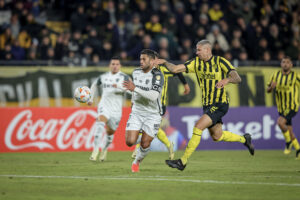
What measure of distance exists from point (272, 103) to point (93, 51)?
18.8 ft

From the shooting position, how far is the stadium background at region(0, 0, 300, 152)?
1691 centimetres

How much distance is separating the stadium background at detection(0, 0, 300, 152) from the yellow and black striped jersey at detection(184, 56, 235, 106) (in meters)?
6.73

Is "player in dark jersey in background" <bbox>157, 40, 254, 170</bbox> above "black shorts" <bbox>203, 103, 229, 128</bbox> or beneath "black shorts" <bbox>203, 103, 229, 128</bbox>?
above

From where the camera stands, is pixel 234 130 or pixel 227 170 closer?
pixel 227 170

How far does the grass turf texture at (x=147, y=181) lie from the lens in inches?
296

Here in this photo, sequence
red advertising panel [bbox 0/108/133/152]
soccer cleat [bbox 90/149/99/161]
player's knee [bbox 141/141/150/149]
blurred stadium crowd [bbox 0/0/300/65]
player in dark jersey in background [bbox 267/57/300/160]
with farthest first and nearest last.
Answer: blurred stadium crowd [bbox 0/0/300/65], red advertising panel [bbox 0/108/133/152], player in dark jersey in background [bbox 267/57/300/160], soccer cleat [bbox 90/149/99/161], player's knee [bbox 141/141/150/149]

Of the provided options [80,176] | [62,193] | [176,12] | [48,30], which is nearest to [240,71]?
[176,12]

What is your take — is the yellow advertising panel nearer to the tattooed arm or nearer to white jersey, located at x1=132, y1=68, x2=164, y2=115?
white jersey, located at x1=132, y1=68, x2=164, y2=115

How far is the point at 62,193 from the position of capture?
7605 mm

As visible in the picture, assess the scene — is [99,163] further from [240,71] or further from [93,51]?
[240,71]

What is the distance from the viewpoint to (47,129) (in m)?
16.8

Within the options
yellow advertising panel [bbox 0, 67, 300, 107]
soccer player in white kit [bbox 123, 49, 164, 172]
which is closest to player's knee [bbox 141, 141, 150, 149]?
soccer player in white kit [bbox 123, 49, 164, 172]

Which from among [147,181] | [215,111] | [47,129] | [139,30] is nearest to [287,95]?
[215,111]

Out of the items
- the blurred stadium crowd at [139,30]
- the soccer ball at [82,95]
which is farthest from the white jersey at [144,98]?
the blurred stadium crowd at [139,30]
